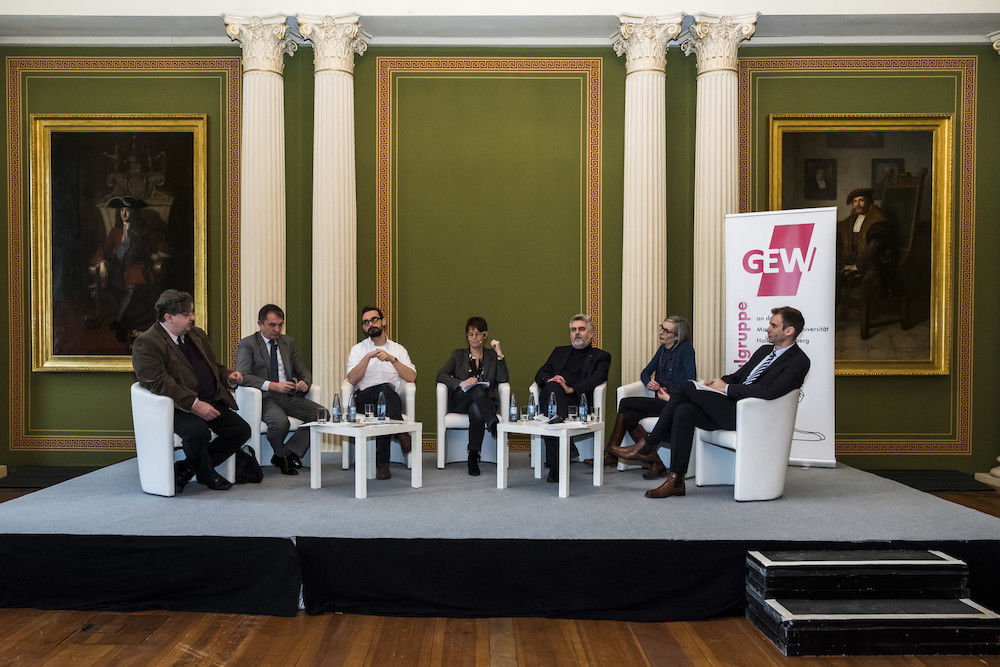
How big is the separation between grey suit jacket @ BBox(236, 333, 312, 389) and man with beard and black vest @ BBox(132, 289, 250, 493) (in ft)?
1.27

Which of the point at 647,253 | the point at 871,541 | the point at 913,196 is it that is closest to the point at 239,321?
the point at 647,253

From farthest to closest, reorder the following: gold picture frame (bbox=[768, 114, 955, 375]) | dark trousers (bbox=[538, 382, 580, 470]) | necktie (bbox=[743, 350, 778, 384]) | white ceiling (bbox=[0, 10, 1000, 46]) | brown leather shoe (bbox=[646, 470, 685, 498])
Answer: gold picture frame (bbox=[768, 114, 955, 375]), white ceiling (bbox=[0, 10, 1000, 46]), dark trousers (bbox=[538, 382, 580, 470]), necktie (bbox=[743, 350, 778, 384]), brown leather shoe (bbox=[646, 470, 685, 498])

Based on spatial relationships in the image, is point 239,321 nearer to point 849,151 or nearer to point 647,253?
point 647,253

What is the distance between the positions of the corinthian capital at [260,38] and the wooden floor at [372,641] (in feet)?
15.3

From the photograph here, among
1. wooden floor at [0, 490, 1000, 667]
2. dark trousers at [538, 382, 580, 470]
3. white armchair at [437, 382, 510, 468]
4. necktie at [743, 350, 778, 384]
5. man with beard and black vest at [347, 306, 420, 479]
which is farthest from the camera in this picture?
white armchair at [437, 382, 510, 468]

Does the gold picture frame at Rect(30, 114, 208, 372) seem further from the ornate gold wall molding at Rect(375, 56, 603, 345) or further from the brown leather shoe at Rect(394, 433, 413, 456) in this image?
the brown leather shoe at Rect(394, 433, 413, 456)

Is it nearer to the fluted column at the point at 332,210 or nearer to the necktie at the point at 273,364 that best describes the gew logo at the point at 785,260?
the fluted column at the point at 332,210

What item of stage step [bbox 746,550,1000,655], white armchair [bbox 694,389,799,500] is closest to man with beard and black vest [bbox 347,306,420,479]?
white armchair [bbox 694,389,799,500]

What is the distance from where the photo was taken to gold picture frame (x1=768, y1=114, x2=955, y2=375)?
689 centimetres

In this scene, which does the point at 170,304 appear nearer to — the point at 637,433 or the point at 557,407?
the point at 557,407

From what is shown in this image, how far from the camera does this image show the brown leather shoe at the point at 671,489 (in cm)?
475

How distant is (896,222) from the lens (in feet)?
22.6

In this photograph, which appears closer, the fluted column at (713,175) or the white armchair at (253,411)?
the white armchair at (253,411)

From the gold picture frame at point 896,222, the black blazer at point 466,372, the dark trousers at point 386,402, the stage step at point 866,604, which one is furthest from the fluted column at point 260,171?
the stage step at point 866,604
